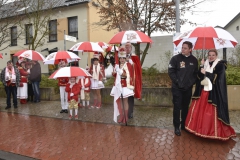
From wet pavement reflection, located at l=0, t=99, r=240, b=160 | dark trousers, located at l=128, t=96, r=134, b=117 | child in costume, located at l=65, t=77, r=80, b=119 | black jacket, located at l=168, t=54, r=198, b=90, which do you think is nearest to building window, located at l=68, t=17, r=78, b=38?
wet pavement reflection, located at l=0, t=99, r=240, b=160

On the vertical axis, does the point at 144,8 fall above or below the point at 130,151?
above

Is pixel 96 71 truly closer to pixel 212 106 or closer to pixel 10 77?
pixel 10 77

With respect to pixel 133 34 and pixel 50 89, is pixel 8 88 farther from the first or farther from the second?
pixel 133 34

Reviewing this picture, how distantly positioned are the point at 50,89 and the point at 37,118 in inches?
116

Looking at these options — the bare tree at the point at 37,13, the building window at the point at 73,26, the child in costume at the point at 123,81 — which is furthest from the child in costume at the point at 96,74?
the building window at the point at 73,26

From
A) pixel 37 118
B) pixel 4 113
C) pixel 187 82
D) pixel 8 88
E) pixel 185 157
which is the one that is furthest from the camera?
pixel 8 88

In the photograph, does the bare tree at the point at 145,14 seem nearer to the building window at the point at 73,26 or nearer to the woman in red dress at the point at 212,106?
the woman in red dress at the point at 212,106

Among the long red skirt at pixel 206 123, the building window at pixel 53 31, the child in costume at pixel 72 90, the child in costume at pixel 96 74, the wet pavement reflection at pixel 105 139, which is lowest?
the wet pavement reflection at pixel 105 139

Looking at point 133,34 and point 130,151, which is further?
point 133,34

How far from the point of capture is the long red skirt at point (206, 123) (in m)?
4.31

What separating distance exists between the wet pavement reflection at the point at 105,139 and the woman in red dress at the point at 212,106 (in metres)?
0.23

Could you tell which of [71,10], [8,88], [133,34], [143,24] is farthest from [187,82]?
[71,10]

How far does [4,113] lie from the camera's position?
7.69 metres

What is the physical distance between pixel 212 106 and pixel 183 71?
2.92ft
